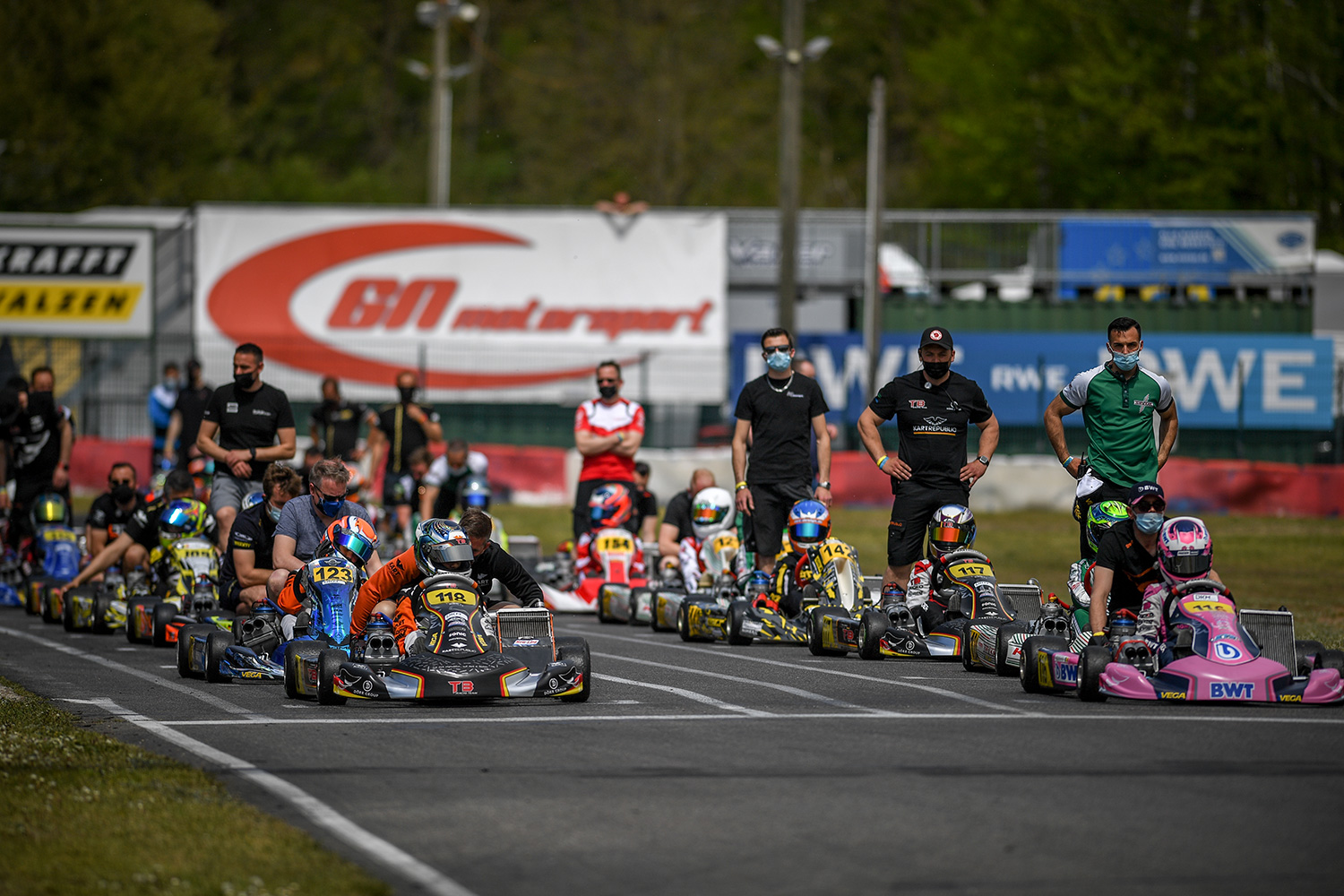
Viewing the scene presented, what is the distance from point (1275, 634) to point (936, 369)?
3.21 m

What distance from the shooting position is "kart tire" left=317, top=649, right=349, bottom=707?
32.3ft

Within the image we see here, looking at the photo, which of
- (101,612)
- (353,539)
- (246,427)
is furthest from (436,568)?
(101,612)

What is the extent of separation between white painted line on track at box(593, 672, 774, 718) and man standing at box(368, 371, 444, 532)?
29.1 ft

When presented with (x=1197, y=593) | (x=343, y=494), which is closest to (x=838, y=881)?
(x=1197, y=593)

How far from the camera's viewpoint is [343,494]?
11.7 metres

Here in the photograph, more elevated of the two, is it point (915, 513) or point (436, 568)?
point (915, 513)

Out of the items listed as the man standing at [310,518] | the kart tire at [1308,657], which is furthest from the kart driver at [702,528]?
→ the kart tire at [1308,657]

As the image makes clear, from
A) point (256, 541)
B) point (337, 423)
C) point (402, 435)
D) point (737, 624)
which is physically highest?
point (337, 423)

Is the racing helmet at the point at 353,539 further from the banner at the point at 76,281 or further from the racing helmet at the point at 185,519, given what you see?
the banner at the point at 76,281

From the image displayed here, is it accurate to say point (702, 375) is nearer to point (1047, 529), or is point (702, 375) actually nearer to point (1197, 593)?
point (1047, 529)

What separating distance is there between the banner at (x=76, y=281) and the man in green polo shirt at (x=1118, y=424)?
76.3 feet

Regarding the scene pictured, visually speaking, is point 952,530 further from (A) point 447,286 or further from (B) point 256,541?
(A) point 447,286

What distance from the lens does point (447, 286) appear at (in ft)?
106

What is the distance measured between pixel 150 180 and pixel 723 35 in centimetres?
1594
